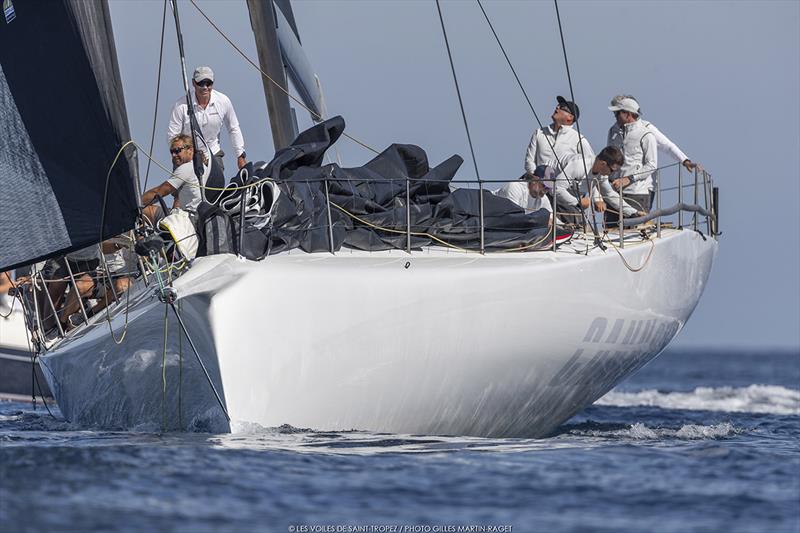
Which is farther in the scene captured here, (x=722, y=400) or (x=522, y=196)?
(x=722, y=400)

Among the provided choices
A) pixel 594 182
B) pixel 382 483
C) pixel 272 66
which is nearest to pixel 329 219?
pixel 382 483

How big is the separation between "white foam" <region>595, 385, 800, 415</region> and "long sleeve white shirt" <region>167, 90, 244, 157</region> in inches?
419

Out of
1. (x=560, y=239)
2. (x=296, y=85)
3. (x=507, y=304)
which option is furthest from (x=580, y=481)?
(x=296, y=85)

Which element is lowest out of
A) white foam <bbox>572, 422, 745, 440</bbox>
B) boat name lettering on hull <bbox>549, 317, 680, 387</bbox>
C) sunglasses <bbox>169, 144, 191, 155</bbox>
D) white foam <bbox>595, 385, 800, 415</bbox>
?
white foam <bbox>595, 385, 800, 415</bbox>

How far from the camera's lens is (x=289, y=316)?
780cm

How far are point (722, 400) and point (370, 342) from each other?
49.6 ft

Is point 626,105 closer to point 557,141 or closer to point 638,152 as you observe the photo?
point 638,152

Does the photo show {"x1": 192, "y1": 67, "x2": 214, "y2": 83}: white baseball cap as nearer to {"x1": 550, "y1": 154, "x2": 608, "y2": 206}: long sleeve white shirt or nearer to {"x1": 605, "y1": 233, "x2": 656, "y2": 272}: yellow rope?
{"x1": 550, "y1": 154, "x2": 608, "y2": 206}: long sleeve white shirt

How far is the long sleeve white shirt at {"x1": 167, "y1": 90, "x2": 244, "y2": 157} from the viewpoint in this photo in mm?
9961

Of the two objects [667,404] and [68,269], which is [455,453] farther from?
[667,404]

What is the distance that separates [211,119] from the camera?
33.4 ft

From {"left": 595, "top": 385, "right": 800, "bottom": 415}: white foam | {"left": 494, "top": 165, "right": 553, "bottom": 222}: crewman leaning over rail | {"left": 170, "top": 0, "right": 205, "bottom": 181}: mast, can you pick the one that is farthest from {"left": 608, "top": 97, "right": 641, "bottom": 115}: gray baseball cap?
{"left": 595, "top": 385, "right": 800, "bottom": 415}: white foam

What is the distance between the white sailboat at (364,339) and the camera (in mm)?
7715

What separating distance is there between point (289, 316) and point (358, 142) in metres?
2.53
